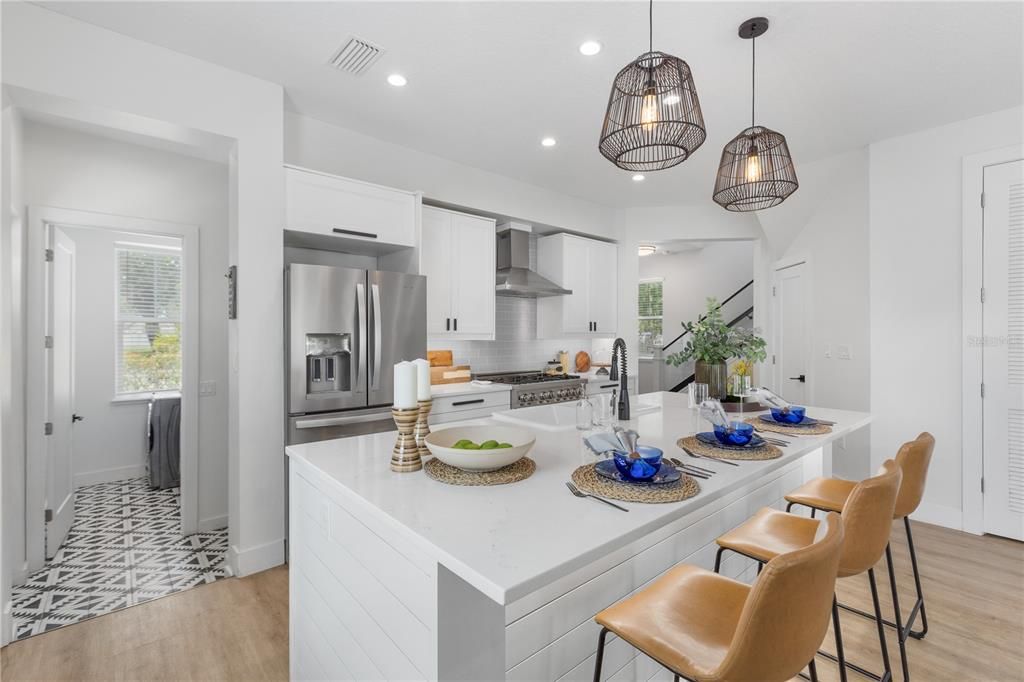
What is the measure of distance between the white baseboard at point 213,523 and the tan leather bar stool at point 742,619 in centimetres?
318

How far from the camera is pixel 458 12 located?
210 centimetres

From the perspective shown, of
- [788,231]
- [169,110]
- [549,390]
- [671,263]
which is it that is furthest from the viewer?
[671,263]

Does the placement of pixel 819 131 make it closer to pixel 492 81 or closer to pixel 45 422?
pixel 492 81

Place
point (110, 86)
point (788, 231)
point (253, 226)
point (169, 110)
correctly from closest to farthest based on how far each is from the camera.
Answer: point (110, 86) < point (169, 110) < point (253, 226) < point (788, 231)

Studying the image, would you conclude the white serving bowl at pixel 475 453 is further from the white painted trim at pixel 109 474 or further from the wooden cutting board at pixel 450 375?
the white painted trim at pixel 109 474

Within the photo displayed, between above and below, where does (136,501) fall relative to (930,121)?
below

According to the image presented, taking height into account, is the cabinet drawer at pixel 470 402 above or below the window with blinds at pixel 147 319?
below

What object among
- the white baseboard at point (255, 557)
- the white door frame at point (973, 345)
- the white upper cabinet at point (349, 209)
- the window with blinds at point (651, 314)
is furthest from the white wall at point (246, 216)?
the window with blinds at point (651, 314)

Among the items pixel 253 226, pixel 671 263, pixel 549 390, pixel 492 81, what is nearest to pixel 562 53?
pixel 492 81

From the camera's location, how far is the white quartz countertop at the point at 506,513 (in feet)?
2.69

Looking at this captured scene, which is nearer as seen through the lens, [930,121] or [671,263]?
[930,121]

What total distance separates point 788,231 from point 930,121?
4.46ft

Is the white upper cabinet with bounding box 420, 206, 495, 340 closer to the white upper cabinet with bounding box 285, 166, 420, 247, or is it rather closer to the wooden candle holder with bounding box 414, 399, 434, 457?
the white upper cabinet with bounding box 285, 166, 420, 247

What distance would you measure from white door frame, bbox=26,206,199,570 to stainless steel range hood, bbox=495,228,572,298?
2.36 m
